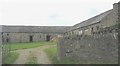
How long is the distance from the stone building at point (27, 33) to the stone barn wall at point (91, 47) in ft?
148

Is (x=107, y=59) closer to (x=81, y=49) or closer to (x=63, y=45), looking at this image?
(x=81, y=49)

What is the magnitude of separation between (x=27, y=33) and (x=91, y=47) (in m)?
52.3

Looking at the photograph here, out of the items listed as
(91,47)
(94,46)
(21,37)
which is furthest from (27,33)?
(94,46)

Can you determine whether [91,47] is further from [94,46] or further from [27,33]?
[27,33]

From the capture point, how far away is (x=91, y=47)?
16297mm

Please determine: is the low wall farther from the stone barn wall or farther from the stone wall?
the stone wall

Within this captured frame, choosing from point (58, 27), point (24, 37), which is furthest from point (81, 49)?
point (58, 27)

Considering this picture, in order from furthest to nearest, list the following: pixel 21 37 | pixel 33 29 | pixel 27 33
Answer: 1. pixel 33 29
2. pixel 27 33
3. pixel 21 37

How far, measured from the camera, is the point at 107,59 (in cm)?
1510

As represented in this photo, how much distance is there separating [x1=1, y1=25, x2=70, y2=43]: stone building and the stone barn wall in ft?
148

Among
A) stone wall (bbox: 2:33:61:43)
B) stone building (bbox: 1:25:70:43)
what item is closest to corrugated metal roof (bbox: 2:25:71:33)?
stone building (bbox: 1:25:70:43)

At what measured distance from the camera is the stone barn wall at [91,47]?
48.3ft

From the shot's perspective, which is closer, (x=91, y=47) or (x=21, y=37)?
(x=91, y=47)

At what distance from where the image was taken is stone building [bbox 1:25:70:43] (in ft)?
216
